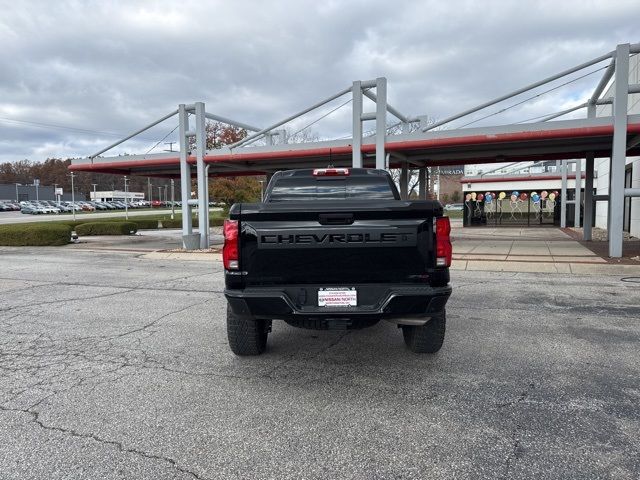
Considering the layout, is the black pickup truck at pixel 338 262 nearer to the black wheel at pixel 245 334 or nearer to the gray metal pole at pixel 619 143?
the black wheel at pixel 245 334

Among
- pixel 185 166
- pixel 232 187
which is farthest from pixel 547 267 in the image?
pixel 232 187

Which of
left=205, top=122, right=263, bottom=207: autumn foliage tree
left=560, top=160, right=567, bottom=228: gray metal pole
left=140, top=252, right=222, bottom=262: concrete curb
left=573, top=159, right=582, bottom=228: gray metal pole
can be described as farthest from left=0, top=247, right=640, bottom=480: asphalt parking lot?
left=205, top=122, right=263, bottom=207: autumn foliage tree

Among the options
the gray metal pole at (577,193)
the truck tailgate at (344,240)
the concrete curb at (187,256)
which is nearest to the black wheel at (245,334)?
the truck tailgate at (344,240)

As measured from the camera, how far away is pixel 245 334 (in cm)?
471

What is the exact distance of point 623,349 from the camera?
519cm

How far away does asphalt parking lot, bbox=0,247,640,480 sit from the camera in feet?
9.73

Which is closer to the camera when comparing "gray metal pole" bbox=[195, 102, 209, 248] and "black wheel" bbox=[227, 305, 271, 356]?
"black wheel" bbox=[227, 305, 271, 356]

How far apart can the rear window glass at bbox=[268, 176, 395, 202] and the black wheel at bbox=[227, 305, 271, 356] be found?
5.24 ft

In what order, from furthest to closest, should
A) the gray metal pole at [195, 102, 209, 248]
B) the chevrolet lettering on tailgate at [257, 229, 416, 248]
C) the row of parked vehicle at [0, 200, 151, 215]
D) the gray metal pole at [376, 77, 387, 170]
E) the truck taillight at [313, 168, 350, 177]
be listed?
the row of parked vehicle at [0, 200, 151, 215] < the gray metal pole at [195, 102, 209, 248] < the gray metal pole at [376, 77, 387, 170] < the truck taillight at [313, 168, 350, 177] < the chevrolet lettering on tailgate at [257, 229, 416, 248]

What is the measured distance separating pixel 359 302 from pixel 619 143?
1166cm

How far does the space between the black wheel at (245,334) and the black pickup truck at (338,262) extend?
634 millimetres

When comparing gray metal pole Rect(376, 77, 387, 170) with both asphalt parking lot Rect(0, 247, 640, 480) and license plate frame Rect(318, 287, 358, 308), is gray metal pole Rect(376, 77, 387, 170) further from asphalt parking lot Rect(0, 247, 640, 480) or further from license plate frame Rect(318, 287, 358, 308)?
license plate frame Rect(318, 287, 358, 308)

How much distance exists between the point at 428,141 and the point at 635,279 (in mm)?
Answer: 6863

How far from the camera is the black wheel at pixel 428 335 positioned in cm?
465
